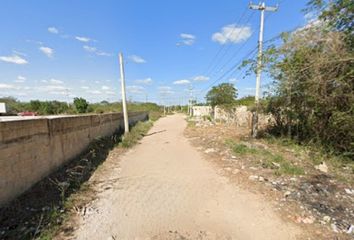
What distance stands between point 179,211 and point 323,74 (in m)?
5.46

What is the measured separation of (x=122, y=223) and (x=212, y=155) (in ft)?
16.3

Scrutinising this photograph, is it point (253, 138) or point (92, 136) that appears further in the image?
point (253, 138)

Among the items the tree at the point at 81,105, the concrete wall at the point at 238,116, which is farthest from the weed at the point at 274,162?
the tree at the point at 81,105

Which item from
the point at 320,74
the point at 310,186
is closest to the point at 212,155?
the point at 310,186

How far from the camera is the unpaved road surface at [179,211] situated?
285 centimetres

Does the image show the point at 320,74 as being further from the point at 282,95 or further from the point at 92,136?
the point at 92,136

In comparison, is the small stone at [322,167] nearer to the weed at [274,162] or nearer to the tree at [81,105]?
the weed at [274,162]

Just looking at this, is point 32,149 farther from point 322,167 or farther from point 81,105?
point 81,105

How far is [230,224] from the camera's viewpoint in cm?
304

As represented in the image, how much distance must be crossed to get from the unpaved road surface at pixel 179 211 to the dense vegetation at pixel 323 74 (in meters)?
4.05

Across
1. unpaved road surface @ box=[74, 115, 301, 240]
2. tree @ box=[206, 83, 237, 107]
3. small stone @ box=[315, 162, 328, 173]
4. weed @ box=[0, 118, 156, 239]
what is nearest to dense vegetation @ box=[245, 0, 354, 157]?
small stone @ box=[315, 162, 328, 173]

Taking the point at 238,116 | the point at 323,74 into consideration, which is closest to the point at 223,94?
the point at 238,116

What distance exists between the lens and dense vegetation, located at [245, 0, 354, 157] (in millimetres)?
5418

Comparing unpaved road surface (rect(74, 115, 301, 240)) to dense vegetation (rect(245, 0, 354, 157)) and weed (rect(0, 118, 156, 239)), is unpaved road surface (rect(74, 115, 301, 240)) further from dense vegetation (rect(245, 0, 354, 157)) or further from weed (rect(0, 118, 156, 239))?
dense vegetation (rect(245, 0, 354, 157))
